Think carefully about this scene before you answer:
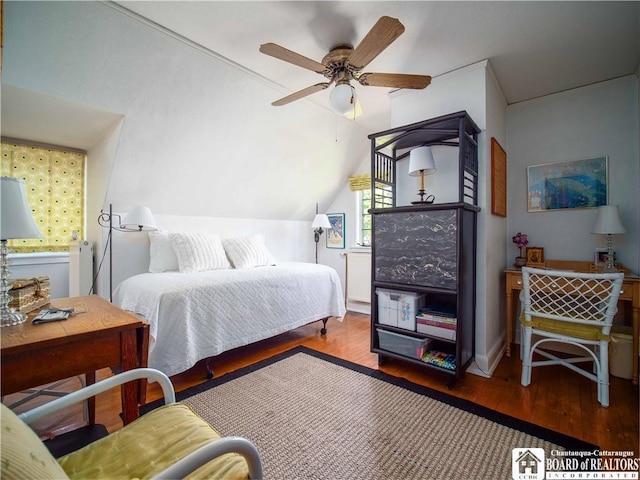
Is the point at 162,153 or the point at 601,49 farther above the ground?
the point at 601,49

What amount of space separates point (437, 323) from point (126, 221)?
9.05ft

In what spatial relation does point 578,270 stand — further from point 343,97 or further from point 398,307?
point 343,97

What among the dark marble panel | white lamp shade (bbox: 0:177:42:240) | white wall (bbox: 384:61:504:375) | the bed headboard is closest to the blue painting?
white wall (bbox: 384:61:504:375)

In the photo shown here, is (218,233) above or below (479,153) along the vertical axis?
below

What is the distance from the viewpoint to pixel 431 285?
214 centimetres

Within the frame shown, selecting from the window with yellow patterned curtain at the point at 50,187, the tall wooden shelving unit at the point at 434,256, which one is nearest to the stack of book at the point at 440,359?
the tall wooden shelving unit at the point at 434,256

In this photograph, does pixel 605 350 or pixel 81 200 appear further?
pixel 81 200

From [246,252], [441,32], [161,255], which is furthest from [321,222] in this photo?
[441,32]

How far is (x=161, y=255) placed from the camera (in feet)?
9.64

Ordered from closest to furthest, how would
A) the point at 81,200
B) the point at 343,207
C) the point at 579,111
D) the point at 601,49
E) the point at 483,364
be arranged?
1. the point at 601,49
2. the point at 483,364
3. the point at 579,111
4. the point at 81,200
5. the point at 343,207

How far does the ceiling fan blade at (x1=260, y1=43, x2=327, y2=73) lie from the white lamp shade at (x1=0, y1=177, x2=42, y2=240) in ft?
Result: 4.24

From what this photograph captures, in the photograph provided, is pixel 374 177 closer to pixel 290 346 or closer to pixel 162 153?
pixel 290 346

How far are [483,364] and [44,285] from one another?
9.50 feet

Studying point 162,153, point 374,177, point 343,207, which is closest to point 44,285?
point 162,153
